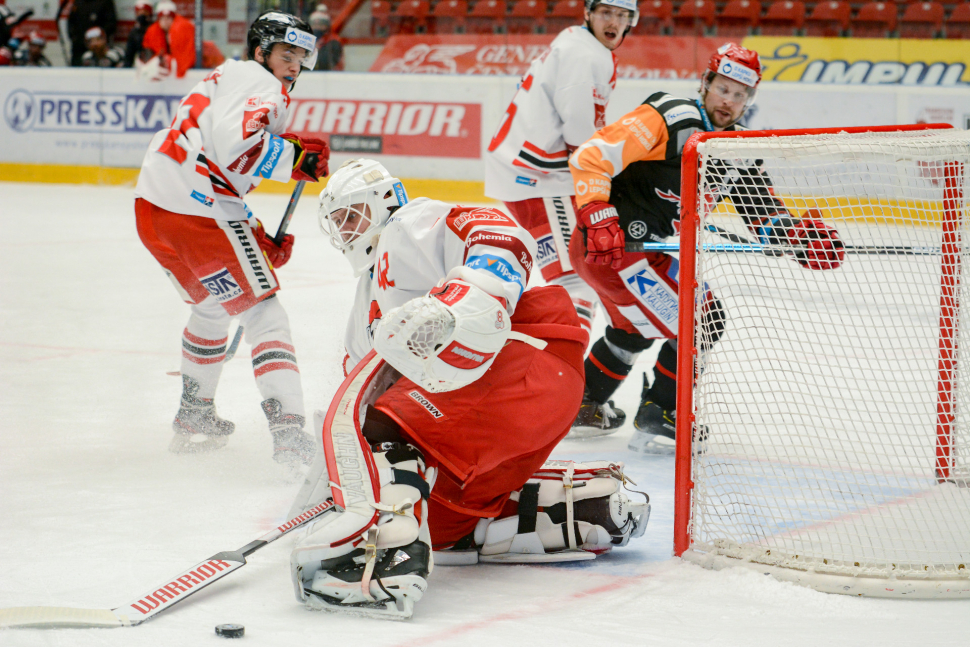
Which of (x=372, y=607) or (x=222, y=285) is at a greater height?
(x=222, y=285)

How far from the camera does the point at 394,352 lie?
170 cm

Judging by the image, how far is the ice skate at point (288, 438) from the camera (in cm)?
273

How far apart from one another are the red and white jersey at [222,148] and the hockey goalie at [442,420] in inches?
29.1

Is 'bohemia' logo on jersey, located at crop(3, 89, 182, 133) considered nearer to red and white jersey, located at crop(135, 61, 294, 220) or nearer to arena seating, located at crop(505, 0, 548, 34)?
arena seating, located at crop(505, 0, 548, 34)

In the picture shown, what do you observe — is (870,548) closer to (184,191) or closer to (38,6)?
(184,191)

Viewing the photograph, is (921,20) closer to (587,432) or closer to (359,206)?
(587,432)

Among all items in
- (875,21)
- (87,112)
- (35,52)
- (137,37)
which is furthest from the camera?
(35,52)

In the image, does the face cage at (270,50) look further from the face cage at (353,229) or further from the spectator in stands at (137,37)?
the spectator in stands at (137,37)

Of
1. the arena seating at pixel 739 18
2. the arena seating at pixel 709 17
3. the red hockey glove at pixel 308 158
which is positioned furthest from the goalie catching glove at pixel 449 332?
the arena seating at pixel 739 18

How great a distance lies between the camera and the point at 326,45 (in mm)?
8930

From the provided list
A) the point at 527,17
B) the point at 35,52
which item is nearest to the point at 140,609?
the point at 527,17

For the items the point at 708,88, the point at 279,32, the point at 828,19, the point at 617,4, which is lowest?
the point at 708,88

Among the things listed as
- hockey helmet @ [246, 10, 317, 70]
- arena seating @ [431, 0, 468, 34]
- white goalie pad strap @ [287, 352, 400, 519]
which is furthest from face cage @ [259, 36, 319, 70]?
arena seating @ [431, 0, 468, 34]

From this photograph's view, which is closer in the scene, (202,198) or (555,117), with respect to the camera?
(202,198)
